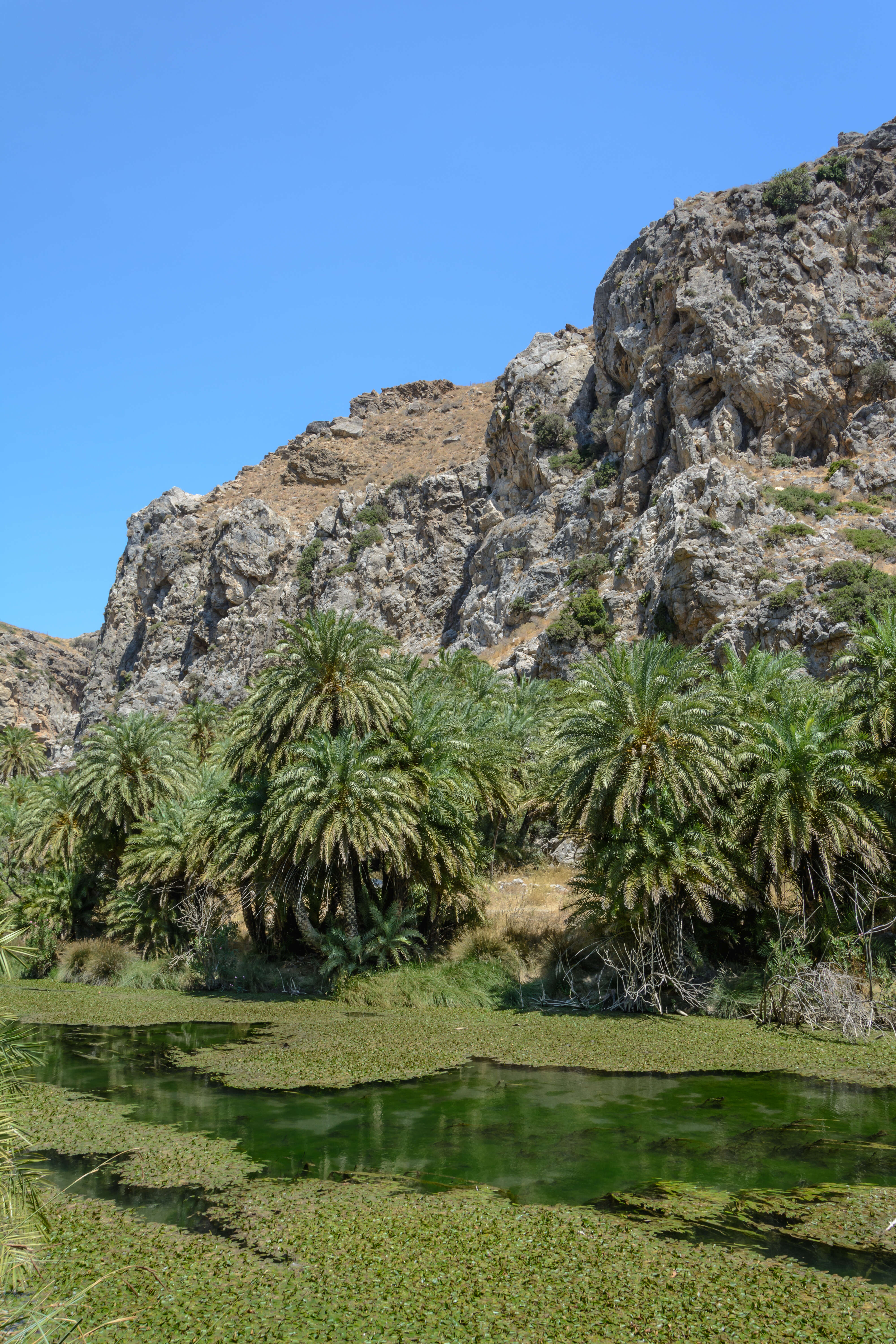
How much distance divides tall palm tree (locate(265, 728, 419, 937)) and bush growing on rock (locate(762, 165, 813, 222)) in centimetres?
4874

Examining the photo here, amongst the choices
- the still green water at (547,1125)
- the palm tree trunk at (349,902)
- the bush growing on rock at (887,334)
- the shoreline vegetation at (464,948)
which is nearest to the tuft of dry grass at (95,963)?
the shoreline vegetation at (464,948)

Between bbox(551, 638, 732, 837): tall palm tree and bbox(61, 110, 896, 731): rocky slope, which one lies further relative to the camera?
bbox(61, 110, 896, 731): rocky slope

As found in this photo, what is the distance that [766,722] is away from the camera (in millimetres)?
21172

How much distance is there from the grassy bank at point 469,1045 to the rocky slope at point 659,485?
2416 centimetres

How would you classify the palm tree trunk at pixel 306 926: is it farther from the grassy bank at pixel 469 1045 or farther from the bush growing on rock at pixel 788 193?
the bush growing on rock at pixel 788 193

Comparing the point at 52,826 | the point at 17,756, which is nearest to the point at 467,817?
the point at 52,826

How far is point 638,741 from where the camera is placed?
21.3 m

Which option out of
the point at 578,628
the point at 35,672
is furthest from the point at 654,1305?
the point at 35,672

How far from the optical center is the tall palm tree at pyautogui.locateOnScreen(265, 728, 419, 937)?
23641mm

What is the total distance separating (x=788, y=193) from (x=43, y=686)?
4011 inches

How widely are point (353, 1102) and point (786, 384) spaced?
48250mm

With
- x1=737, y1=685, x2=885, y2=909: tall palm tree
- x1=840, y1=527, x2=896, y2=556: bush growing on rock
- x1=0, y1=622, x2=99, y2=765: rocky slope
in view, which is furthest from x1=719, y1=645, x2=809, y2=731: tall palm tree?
x1=0, y1=622, x2=99, y2=765: rocky slope

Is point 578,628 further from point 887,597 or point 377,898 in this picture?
point 377,898

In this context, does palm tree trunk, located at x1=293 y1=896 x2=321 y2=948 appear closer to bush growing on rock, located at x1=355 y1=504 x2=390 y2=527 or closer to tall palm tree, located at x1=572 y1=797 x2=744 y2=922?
tall palm tree, located at x1=572 y1=797 x2=744 y2=922
